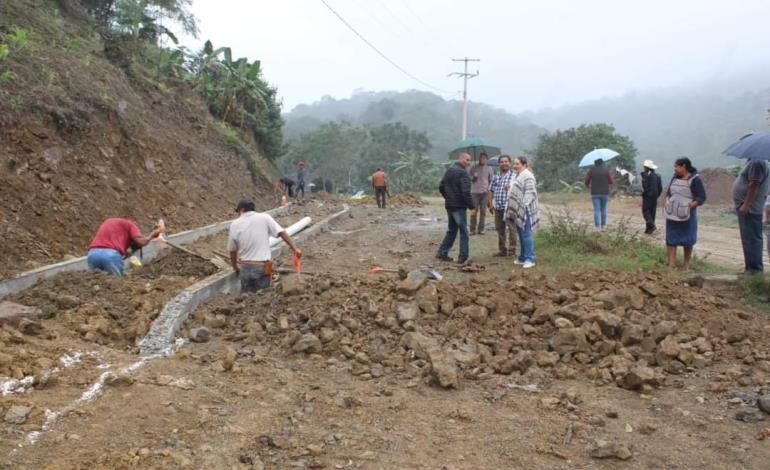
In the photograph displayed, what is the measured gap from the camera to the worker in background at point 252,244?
6.65 meters

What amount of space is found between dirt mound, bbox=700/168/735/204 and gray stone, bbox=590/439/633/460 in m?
21.8

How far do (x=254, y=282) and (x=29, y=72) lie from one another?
263 inches

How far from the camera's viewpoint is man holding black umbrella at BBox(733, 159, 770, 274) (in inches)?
267

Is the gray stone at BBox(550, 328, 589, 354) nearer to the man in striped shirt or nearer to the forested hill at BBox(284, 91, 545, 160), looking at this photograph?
the man in striped shirt

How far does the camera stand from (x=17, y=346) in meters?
4.38

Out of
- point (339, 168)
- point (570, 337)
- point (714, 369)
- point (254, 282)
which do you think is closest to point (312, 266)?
point (254, 282)

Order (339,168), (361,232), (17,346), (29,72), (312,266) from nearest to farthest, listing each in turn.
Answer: (17,346), (312,266), (29,72), (361,232), (339,168)

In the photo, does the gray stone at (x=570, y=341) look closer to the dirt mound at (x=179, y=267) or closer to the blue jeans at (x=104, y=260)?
the dirt mound at (x=179, y=267)

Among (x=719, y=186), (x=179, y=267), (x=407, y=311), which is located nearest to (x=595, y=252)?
(x=407, y=311)

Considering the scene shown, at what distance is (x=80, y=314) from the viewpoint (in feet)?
17.6

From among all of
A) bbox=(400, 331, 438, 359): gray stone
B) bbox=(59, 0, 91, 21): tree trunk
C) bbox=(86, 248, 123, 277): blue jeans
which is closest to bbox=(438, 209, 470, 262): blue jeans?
bbox=(400, 331, 438, 359): gray stone

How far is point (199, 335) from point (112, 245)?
223cm

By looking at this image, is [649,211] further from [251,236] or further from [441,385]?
[441,385]

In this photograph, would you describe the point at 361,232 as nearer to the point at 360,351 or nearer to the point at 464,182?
the point at 464,182
